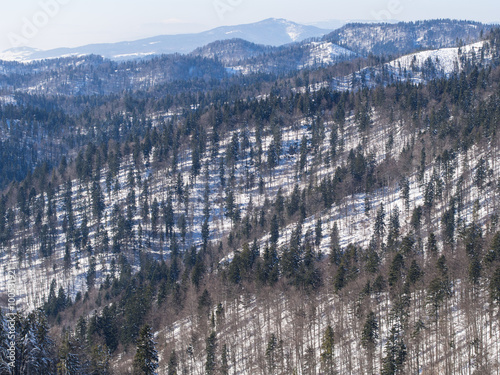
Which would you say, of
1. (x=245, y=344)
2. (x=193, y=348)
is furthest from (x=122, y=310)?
(x=245, y=344)

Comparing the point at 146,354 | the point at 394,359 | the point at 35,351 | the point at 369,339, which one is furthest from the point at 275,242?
the point at 35,351

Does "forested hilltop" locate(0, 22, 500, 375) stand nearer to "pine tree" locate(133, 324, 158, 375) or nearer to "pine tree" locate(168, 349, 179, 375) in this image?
"pine tree" locate(133, 324, 158, 375)

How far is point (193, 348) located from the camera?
62188 millimetres

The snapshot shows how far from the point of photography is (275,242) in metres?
102

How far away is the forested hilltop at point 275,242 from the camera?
52.8 meters

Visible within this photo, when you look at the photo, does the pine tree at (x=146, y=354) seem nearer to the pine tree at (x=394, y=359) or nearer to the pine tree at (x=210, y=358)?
the pine tree at (x=210, y=358)

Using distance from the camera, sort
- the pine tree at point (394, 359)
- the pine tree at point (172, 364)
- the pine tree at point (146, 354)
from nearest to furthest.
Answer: the pine tree at point (146, 354) → the pine tree at point (394, 359) → the pine tree at point (172, 364)

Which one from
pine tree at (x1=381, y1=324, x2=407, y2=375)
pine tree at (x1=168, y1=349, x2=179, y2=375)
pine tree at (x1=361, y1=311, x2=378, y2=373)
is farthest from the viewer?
pine tree at (x1=168, y1=349, x2=179, y2=375)

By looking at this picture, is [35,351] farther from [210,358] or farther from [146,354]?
[210,358]

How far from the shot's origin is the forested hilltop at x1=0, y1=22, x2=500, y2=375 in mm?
52781

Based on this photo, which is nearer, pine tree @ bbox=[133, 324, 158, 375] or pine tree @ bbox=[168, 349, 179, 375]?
pine tree @ bbox=[133, 324, 158, 375]

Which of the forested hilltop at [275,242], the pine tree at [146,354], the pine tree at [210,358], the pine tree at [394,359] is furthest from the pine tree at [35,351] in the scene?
the pine tree at [394,359]

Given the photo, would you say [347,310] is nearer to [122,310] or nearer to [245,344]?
[245,344]

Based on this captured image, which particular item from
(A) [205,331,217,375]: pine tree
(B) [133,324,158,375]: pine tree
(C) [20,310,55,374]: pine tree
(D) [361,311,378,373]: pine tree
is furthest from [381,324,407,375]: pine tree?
(C) [20,310,55,374]: pine tree
